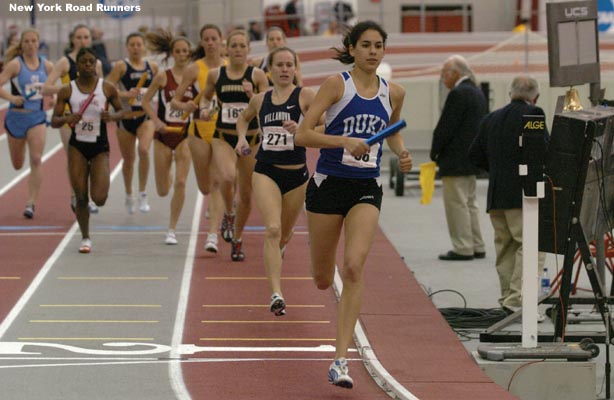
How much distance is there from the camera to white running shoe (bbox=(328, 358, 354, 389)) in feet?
27.6

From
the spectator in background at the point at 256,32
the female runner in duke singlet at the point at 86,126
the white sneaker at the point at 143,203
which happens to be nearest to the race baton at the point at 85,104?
the female runner in duke singlet at the point at 86,126

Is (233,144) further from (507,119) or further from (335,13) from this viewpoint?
(335,13)

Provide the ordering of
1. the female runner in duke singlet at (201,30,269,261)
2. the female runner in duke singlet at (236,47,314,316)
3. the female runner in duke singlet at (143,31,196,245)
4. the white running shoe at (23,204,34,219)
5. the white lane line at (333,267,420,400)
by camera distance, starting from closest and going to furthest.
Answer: the white lane line at (333,267,420,400) < the female runner in duke singlet at (236,47,314,316) < the female runner in duke singlet at (201,30,269,261) < the female runner in duke singlet at (143,31,196,245) < the white running shoe at (23,204,34,219)

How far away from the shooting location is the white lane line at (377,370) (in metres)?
8.57

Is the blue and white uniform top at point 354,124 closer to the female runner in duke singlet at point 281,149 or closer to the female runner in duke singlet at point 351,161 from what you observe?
the female runner in duke singlet at point 351,161

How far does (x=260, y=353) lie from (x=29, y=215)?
25.0 ft

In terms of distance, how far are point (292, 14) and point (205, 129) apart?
18784 mm

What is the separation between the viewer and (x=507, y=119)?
11094 mm

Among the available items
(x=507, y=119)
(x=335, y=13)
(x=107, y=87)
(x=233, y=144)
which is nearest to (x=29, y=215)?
(x=107, y=87)

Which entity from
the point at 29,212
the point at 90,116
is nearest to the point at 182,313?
the point at 90,116

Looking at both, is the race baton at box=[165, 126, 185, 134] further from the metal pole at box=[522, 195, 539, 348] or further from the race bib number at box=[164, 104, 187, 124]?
the metal pole at box=[522, 195, 539, 348]

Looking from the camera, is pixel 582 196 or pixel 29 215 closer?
pixel 582 196

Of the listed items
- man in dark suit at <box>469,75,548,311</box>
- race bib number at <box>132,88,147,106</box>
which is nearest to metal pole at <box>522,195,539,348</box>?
man in dark suit at <box>469,75,548,311</box>

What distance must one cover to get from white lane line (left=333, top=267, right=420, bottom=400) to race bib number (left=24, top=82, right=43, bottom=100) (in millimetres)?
7202
